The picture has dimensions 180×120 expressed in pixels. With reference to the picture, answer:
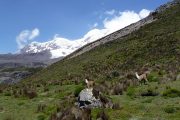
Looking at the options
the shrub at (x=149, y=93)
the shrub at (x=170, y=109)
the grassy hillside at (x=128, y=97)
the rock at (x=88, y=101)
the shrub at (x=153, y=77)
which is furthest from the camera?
the shrub at (x=153, y=77)

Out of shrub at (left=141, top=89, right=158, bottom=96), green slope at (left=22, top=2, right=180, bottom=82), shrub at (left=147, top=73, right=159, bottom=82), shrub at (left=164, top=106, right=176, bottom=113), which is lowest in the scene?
shrub at (left=164, top=106, right=176, bottom=113)

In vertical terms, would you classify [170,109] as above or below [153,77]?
below

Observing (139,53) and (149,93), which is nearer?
(149,93)

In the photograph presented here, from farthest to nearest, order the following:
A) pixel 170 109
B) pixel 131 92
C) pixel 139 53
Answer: pixel 139 53 → pixel 131 92 → pixel 170 109

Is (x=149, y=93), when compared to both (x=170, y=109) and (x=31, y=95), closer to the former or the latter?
(x=170, y=109)

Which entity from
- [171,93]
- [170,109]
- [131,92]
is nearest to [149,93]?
[131,92]

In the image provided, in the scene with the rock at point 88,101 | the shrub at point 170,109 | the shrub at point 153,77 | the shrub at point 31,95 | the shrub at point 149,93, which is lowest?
the shrub at point 170,109

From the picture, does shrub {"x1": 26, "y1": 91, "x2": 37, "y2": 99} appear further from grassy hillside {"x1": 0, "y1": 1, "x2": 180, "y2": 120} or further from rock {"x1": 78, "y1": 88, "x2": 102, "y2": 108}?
rock {"x1": 78, "y1": 88, "x2": 102, "y2": 108}

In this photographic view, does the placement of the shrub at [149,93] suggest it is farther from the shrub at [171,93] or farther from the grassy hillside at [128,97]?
the shrub at [171,93]

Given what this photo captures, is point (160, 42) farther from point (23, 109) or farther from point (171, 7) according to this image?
point (23, 109)

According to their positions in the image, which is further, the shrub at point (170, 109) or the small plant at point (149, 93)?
the small plant at point (149, 93)

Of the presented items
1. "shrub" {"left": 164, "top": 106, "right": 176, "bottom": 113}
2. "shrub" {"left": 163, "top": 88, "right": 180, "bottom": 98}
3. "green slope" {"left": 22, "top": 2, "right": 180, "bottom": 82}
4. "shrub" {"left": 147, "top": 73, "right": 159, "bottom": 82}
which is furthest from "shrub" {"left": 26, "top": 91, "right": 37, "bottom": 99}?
"green slope" {"left": 22, "top": 2, "right": 180, "bottom": 82}

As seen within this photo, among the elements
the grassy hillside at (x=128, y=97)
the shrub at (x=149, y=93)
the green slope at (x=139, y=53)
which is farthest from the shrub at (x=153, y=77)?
the green slope at (x=139, y=53)

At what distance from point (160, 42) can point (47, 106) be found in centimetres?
6132
